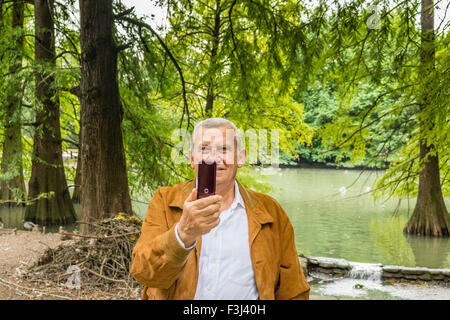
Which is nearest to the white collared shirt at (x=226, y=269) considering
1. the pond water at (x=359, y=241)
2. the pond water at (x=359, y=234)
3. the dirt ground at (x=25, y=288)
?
the dirt ground at (x=25, y=288)

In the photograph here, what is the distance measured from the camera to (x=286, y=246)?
1.88 meters

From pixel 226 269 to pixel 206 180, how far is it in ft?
1.68

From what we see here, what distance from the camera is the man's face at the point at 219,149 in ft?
5.66

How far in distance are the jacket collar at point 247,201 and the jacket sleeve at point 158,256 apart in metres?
0.10

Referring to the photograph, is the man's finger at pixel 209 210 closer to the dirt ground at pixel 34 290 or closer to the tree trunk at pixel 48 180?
the dirt ground at pixel 34 290

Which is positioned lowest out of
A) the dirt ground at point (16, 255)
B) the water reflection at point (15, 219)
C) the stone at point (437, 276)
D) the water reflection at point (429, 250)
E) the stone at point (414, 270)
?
the water reflection at point (429, 250)

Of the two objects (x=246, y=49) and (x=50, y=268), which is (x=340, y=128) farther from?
(x=50, y=268)

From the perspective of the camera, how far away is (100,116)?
685 centimetres

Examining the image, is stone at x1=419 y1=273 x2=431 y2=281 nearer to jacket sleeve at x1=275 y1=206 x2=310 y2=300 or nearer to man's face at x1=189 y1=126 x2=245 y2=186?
jacket sleeve at x1=275 y1=206 x2=310 y2=300

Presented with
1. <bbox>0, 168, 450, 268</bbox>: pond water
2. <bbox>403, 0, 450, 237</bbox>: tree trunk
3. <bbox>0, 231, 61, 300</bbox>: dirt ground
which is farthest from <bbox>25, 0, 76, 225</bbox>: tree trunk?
<bbox>403, 0, 450, 237</bbox>: tree trunk

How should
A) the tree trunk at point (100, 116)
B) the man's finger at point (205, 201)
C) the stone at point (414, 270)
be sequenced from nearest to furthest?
the man's finger at point (205, 201) → the tree trunk at point (100, 116) → the stone at point (414, 270)

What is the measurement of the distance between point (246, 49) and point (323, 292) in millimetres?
4325

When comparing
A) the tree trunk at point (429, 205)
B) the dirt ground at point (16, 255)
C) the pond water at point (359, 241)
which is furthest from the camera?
the tree trunk at point (429, 205)

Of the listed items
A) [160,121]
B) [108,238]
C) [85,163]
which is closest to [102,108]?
[85,163]
